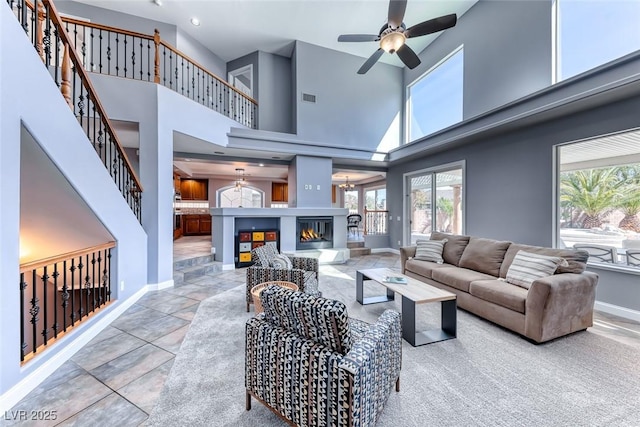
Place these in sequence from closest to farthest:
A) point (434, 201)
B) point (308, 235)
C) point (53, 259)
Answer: point (53, 259)
point (434, 201)
point (308, 235)

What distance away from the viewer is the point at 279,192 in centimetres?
1021

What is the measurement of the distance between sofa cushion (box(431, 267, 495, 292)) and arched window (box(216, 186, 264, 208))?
748cm

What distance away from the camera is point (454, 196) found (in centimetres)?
559

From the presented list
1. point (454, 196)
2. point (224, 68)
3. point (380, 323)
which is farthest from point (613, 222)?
point (224, 68)

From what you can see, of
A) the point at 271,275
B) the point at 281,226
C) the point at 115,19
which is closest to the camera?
the point at 271,275

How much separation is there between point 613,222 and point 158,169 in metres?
6.52

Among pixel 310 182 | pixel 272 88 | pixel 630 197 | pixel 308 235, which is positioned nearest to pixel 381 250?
pixel 308 235

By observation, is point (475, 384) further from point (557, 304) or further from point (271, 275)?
point (271, 275)

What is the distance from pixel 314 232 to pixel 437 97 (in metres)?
4.55

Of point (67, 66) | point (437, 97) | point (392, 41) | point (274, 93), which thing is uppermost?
point (274, 93)

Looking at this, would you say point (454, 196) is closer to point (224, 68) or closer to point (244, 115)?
point (244, 115)

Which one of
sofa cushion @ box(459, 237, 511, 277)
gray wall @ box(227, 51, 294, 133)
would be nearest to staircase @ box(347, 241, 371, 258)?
sofa cushion @ box(459, 237, 511, 277)

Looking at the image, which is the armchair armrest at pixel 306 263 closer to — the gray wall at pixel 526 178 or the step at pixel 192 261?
Answer: the step at pixel 192 261

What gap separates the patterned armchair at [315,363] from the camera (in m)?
1.20
